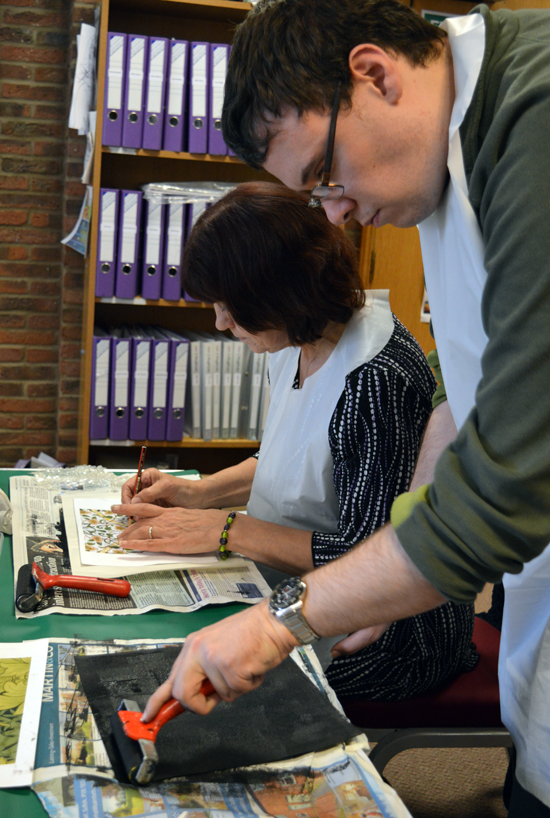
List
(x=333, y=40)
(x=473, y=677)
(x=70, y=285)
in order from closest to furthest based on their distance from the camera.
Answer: (x=333, y=40), (x=473, y=677), (x=70, y=285)

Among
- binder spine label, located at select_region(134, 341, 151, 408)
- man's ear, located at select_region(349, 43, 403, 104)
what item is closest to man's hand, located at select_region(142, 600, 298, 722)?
man's ear, located at select_region(349, 43, 403, 104)

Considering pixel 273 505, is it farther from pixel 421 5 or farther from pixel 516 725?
pixel 421 5

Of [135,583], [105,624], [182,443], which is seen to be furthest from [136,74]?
[105,624]

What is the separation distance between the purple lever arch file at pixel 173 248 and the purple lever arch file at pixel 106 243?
7.2 inches

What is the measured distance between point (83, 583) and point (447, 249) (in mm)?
694

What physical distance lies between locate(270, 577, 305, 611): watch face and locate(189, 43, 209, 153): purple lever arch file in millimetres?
2205

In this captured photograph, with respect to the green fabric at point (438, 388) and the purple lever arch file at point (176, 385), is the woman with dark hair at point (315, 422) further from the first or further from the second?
the purple lever arch file at point (176, 385)

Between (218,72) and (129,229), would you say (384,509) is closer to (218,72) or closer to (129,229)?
(129,229)

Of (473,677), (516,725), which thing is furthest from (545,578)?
(473,677)

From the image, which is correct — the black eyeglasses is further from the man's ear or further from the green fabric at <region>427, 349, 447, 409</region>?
the green fabric at <region>427, 349, 447, 409</region>

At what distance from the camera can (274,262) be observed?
4.47ft

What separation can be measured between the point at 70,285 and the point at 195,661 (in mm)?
2459

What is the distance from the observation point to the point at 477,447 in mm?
630

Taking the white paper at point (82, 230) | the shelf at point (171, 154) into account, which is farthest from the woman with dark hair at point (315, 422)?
the white paper at point (82, 230)
